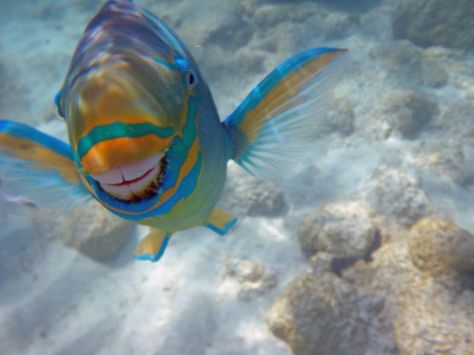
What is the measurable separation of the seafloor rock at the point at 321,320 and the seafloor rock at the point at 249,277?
53 centimetres

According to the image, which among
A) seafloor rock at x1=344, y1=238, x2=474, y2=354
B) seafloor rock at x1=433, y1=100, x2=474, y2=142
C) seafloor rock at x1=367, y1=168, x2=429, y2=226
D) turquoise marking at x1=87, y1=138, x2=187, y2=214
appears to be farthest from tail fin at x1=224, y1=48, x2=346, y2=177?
seafloor rock at x1=433, y1=100, x2=474, y2=142

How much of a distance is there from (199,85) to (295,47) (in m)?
6.49

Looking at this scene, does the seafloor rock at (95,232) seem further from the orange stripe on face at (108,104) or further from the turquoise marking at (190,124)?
the orange stripe on face at (108,104)

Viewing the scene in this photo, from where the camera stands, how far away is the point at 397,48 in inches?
233

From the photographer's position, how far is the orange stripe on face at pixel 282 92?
47.1 inches

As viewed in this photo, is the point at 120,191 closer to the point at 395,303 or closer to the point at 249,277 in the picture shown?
the point at 395,303

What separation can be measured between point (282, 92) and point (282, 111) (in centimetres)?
11

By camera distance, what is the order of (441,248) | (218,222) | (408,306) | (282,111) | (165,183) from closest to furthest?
1. (165,183)
2. (282,111)
3. (218,222)
4. (441,248)
5. (408,306)

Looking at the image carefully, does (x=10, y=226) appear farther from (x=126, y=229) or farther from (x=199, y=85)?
(x=199, y=85)

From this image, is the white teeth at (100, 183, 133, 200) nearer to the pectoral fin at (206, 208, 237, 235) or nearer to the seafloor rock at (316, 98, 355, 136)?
the pectoral fin at (206, 208, 237, 235)

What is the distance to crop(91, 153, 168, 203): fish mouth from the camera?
0.63 metres

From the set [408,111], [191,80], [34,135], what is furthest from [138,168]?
[408,111]

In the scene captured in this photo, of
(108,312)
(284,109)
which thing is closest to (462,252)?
(284,109)

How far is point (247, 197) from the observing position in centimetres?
417
